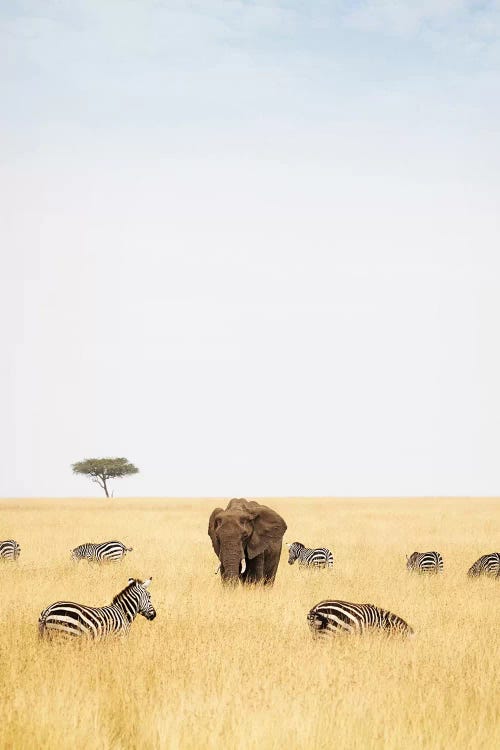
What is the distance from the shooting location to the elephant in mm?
17297

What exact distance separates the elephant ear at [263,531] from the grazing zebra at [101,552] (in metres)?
6.50

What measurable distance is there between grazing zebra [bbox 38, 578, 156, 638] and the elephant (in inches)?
227

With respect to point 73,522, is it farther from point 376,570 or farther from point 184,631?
point 184,631

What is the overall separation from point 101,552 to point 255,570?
259 inches

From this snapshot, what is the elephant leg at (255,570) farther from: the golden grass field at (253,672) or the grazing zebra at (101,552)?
the grazing zebra at (101,552)

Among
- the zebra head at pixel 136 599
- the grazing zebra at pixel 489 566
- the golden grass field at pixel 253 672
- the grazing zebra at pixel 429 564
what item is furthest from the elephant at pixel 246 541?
the zebra head at pixel 136 599

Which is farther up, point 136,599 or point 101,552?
point 101,552

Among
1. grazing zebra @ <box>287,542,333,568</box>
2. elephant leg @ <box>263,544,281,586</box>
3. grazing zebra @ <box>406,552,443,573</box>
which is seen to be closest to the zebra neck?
elephant leg @ <box>263,544,281,586</box>

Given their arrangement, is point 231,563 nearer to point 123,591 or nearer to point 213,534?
point 213,534

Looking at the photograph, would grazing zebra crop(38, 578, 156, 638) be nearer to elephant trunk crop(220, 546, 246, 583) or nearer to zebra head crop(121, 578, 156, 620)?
zebra head crop(121, 578, 156, 620)

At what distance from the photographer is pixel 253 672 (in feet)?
30.9

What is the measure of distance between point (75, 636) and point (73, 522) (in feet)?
104

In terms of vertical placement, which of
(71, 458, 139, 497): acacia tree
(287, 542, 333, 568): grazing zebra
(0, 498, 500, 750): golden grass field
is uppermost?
(71, 458, 139, 497): acacia tree

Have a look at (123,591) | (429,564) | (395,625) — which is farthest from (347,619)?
(429,564)
